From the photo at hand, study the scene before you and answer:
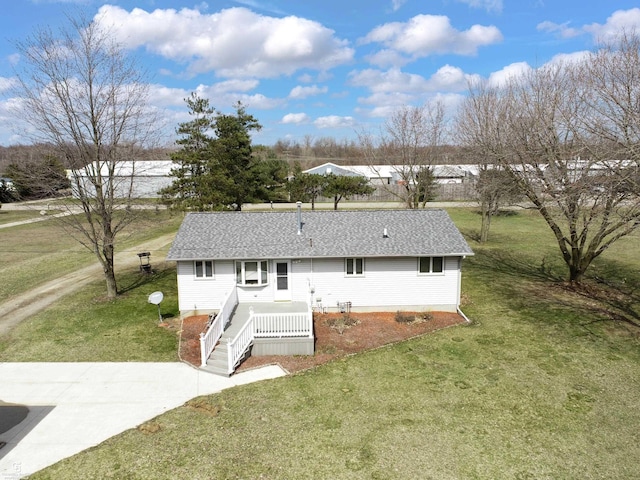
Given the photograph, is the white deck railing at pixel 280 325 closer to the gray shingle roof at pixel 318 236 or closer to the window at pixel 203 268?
the gray shingle roof at pixel 318 236

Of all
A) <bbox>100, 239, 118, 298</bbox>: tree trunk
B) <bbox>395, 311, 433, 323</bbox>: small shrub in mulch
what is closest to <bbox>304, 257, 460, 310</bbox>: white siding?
<bbox>395, 311, 433, 323</bbox>: small shrub in mulch

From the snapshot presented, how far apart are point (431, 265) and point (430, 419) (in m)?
8.29

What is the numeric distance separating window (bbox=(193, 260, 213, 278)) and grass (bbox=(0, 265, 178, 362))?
241 centimetres

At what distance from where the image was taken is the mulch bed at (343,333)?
46.5ft

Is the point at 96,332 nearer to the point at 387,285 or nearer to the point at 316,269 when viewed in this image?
the point at 316,269

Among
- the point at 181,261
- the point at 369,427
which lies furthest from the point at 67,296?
the point at 369,427

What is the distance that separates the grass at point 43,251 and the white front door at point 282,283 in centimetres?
927

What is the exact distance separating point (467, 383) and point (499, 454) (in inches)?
121

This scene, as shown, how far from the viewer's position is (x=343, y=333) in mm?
16141

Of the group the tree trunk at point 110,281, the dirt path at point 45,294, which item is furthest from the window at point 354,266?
the dirt path at point 45,294

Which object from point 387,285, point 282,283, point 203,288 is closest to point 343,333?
point 387,285

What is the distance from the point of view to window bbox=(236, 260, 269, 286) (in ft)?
58.1

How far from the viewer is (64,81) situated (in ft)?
59.4

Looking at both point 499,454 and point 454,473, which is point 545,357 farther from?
point 454,473
